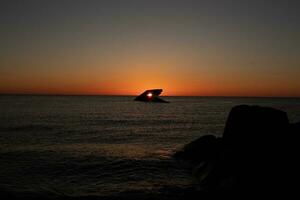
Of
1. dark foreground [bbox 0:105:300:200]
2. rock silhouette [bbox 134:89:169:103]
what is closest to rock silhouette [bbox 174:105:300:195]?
dark foreground [bbox 0:105:300:200]

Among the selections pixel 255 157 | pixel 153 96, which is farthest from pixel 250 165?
pixel 153 96

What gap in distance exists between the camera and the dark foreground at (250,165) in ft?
36.2

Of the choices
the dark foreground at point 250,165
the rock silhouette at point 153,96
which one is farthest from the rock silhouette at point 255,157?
the rock silhouette at point 153,96

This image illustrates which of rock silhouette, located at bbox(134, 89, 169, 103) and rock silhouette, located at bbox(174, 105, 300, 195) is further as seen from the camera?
rock silhouette, located at bbox(134, 89, 169, 103)

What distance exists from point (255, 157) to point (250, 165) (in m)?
0.66

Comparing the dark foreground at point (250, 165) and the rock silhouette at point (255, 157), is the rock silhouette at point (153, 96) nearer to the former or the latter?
the rock silhouette at point (255, 157)

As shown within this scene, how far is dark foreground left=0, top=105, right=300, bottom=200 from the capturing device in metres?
11.0

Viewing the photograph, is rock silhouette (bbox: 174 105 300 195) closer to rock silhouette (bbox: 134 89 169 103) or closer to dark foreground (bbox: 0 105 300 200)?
dark foreground (bbox: 0 105 300 200)

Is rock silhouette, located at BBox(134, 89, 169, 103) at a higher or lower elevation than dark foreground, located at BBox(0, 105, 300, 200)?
higher

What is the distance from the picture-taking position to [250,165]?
476 inches

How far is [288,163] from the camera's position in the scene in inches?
470

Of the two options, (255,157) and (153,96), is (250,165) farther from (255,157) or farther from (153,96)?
(153,96)

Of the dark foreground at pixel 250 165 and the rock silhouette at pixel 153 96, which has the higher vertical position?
the rock silhouette at pixel 153 96

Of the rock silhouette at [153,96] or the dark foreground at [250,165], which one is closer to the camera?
the dark foreground at [250,165]
